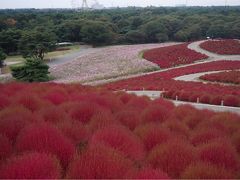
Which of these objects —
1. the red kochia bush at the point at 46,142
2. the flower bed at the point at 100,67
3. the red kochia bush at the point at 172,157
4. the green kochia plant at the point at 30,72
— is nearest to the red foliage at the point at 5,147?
the red kochia bush at the point at 46,142

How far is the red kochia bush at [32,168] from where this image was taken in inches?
231

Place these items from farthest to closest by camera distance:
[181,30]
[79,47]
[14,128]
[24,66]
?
[181,30], [79,47], [24,66], [14,128]

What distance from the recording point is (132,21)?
97875mm

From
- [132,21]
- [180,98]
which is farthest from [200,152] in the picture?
[132,21]

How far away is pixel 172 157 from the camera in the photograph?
7.55 meters

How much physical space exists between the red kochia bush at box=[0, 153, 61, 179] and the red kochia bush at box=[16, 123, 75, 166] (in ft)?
2.96

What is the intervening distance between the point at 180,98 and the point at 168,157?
56.6 feet

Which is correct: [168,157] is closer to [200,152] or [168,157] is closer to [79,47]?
[200,152]

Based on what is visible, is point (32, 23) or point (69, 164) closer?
point (69, 164)

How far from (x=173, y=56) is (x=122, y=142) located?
50.8m

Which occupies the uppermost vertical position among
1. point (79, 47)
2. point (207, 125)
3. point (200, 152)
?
point (200, 152)

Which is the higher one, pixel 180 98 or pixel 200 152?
pixel 200 152

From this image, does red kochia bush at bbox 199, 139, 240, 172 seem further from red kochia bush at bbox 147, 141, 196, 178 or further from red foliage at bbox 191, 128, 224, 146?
red foliage at bbox 191, 128, 224, 146

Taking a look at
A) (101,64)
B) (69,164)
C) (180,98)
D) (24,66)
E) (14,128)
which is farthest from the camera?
(101,64)
